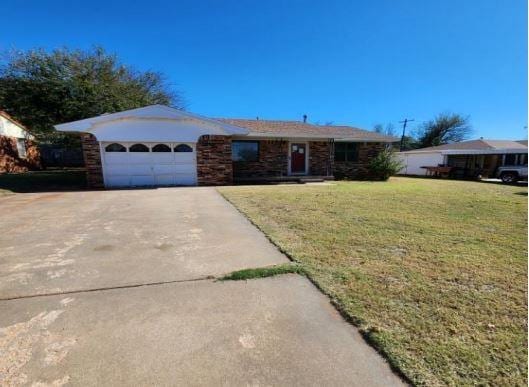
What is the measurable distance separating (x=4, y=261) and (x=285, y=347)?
386 centimetres

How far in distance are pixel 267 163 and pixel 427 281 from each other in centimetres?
1218

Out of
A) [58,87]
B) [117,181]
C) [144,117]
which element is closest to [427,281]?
[144,117]

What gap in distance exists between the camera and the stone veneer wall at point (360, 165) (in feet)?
52.9

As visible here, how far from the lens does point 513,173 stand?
1775 centimetres

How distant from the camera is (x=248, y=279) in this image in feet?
10.1

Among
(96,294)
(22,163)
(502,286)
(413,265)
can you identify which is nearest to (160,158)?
(96,294)

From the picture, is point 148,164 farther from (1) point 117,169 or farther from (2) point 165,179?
(1) point 117,169

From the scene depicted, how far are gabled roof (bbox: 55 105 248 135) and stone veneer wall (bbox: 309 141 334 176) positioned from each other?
4.87 meters

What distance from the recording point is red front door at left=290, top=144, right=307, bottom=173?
15305 mm

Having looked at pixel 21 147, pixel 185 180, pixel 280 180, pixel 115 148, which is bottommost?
pixel 280 180

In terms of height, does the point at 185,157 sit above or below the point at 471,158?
above

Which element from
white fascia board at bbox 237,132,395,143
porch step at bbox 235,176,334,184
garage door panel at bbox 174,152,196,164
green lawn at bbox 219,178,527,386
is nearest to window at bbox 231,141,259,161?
white fascia board at bbox 237,132,395,143

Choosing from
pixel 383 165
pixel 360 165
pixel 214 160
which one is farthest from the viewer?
pixel 360 165

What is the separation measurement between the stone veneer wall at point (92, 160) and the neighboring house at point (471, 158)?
23.0 meters
